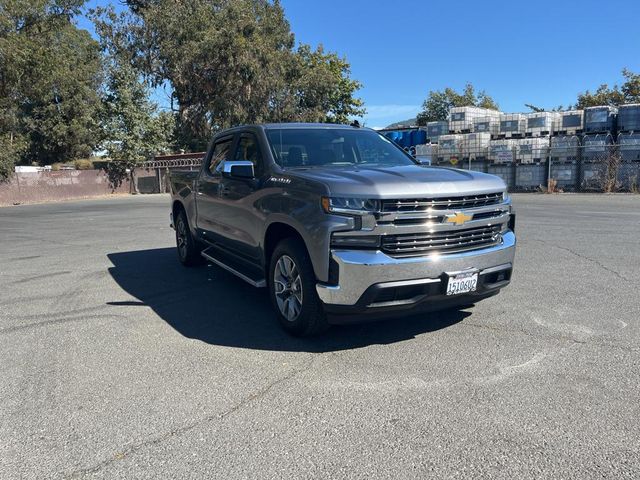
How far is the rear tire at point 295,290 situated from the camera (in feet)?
14.4

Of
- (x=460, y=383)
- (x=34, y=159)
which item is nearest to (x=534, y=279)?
(x=460, y=383)

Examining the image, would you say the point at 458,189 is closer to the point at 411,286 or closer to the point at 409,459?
the point at 411,286

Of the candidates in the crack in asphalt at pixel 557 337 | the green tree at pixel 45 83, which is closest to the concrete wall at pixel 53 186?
the green tree at pixel 45 83

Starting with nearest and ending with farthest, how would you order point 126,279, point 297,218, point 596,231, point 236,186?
point 297,218 → point 236,186 → point 126,279 → point 596,231

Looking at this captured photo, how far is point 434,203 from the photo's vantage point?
13.8ft

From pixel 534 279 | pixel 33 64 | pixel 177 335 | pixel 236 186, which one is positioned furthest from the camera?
pixel 33 64

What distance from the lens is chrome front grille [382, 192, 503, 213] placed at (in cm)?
411

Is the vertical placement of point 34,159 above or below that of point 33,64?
below

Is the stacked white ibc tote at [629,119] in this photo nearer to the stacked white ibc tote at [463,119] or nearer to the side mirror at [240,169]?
the stacked white ibc tote at [463,119]

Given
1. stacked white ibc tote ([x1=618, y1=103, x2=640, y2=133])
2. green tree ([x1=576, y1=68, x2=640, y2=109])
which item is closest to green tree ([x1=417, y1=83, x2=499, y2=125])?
green tree ([x1=576, y1=68, x2=640, y2=109])

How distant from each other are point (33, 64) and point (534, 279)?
93.6ft

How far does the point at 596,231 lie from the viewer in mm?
10906

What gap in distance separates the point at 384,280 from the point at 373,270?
12 cm

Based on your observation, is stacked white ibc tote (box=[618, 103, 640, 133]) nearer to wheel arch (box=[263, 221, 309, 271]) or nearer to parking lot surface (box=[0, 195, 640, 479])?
parking lot surface (box=[0, 195, 640, 479])
